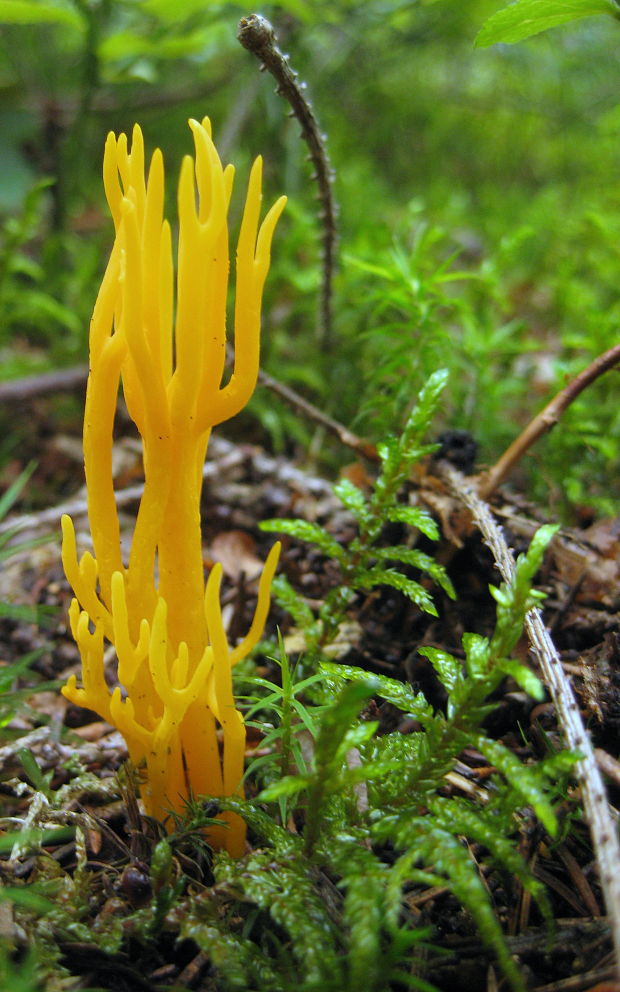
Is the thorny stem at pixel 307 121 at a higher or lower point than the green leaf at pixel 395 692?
higher

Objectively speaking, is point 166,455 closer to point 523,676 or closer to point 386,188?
point 523,676

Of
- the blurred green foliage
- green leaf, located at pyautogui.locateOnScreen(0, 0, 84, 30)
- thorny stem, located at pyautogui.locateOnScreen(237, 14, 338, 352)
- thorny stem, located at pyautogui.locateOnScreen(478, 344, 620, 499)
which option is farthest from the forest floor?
green leaf, located at pyautogui.locateOnScreen(0, 0, 84, 30)

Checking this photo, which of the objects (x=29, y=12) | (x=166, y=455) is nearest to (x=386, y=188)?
(x=29, y=12)

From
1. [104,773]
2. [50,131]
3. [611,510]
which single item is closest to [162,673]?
[104,773]

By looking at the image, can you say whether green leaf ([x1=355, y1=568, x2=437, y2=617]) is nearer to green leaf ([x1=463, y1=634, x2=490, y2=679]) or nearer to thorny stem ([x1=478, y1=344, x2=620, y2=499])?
green leaf ([x1=463, y1=634, x2=490, y2=679])

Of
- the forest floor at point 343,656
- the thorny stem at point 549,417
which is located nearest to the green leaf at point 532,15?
the thorny stem at point 549,417

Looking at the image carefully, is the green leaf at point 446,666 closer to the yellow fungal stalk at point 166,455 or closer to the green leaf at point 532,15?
the yellow fungal stalk at point 166,455
